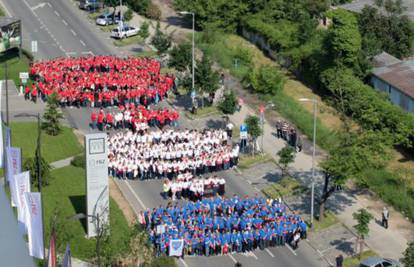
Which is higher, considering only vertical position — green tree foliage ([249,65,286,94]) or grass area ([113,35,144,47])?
green tree foliage ([249,65,286,94])

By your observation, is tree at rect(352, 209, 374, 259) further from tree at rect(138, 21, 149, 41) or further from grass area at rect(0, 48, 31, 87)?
tree at rect(138, 21, 149, 41)

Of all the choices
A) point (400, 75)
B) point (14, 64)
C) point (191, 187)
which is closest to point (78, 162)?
point (191, 187)

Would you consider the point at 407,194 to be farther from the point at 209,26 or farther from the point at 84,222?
the point at 209,26

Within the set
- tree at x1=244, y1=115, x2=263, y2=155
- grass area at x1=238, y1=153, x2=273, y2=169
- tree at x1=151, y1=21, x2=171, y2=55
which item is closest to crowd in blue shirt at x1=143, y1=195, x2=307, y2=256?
grass area at x1=238, y1=153, x2=273, y2=169

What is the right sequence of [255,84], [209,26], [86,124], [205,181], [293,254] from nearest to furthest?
1. [293,254]
2. [205,181]
3. [86,124]
4. [255,84]
5. [209,26]

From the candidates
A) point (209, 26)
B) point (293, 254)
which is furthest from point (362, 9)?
point (293, 254)

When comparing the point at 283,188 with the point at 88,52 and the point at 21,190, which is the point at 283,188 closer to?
the point at 21,190
